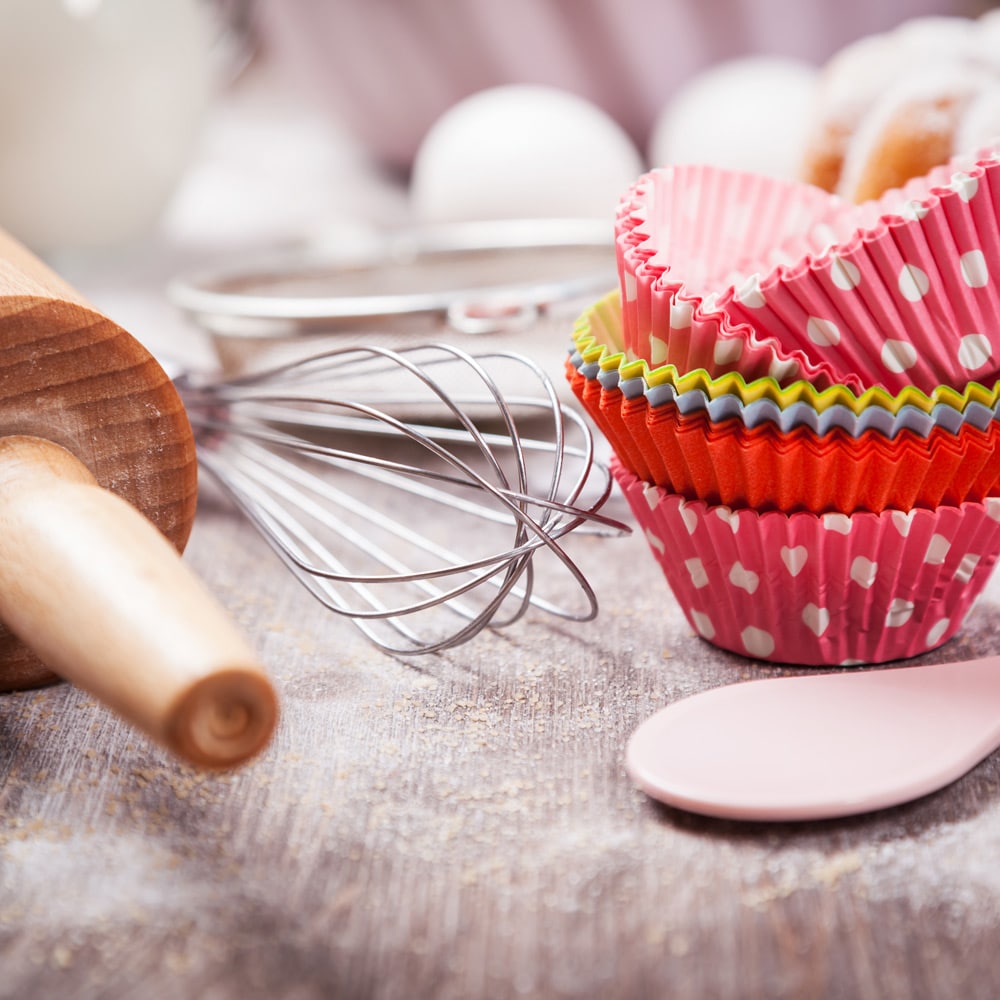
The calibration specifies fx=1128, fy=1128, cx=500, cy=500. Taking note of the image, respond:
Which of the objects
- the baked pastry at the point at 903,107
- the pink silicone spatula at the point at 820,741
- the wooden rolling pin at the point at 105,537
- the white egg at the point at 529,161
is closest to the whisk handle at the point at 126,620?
the wooden rolling pin at the point at 105,537

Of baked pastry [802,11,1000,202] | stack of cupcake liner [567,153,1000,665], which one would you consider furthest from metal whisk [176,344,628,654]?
baked pastry [802,11,1000,202]

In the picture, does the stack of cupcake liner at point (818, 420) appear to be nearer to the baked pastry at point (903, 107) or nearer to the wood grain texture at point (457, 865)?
the wood grain texture at point (457, 865)

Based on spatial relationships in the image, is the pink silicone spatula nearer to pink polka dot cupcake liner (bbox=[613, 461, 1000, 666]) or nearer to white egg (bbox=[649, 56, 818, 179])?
pink polka dot cupcake liner (bbox=[613, 461, 1000, 666])

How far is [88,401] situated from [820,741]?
24 cm

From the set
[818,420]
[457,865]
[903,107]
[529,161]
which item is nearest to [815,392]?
[818,420]

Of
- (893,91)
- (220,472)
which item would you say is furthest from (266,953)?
(893,91)

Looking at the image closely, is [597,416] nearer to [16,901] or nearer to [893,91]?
[16,901]

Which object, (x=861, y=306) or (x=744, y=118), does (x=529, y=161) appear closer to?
(x=744, y=118)

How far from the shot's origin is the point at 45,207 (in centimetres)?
86

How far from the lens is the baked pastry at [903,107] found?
560 mm

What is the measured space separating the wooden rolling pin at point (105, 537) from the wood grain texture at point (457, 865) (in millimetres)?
48

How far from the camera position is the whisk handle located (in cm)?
24

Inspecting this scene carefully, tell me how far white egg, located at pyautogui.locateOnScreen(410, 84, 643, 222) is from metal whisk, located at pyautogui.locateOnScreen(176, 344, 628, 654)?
0.22 metres

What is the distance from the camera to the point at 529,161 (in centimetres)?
79
